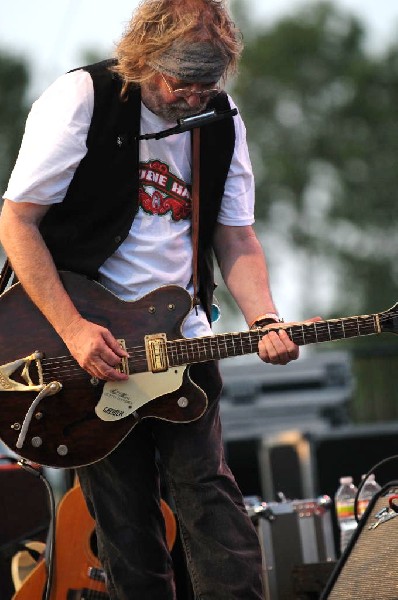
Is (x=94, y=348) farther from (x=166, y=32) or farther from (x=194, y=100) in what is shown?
(x=166, y=32)

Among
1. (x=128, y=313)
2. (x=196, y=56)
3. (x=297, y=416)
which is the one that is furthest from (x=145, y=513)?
(x=297, y=416)

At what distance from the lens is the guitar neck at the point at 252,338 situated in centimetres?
418

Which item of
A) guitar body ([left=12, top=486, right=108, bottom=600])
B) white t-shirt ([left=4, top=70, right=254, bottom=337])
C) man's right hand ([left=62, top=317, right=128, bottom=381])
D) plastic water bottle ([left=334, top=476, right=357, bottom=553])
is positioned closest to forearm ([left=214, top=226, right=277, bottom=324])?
white t-shirt ([left=4, top=70, right=254, bottom=337])

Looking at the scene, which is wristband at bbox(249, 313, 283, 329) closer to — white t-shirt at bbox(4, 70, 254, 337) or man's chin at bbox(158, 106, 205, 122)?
white t-shirt at bbox(4, 70, 254, 337)

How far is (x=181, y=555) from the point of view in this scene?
554 cm

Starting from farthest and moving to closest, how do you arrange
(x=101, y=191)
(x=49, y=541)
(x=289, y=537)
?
(x=289, y=537)
(x=49, y=541)
(x=101, y=191)

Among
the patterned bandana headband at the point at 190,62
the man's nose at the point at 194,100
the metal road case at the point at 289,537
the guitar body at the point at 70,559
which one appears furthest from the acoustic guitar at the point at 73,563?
the patterned bandana headband at the point at 190,62

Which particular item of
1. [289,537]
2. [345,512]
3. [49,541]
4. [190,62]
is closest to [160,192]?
[190,62]

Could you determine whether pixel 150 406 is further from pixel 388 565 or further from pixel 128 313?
pixel 388 565

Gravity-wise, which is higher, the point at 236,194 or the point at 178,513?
the point at 236,194

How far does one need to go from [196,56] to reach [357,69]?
27.7 m

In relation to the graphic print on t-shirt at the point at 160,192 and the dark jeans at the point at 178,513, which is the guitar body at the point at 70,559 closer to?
the dark jeans at the point at 178,513

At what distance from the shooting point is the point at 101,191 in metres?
4.32

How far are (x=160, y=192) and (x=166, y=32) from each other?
0.52m
